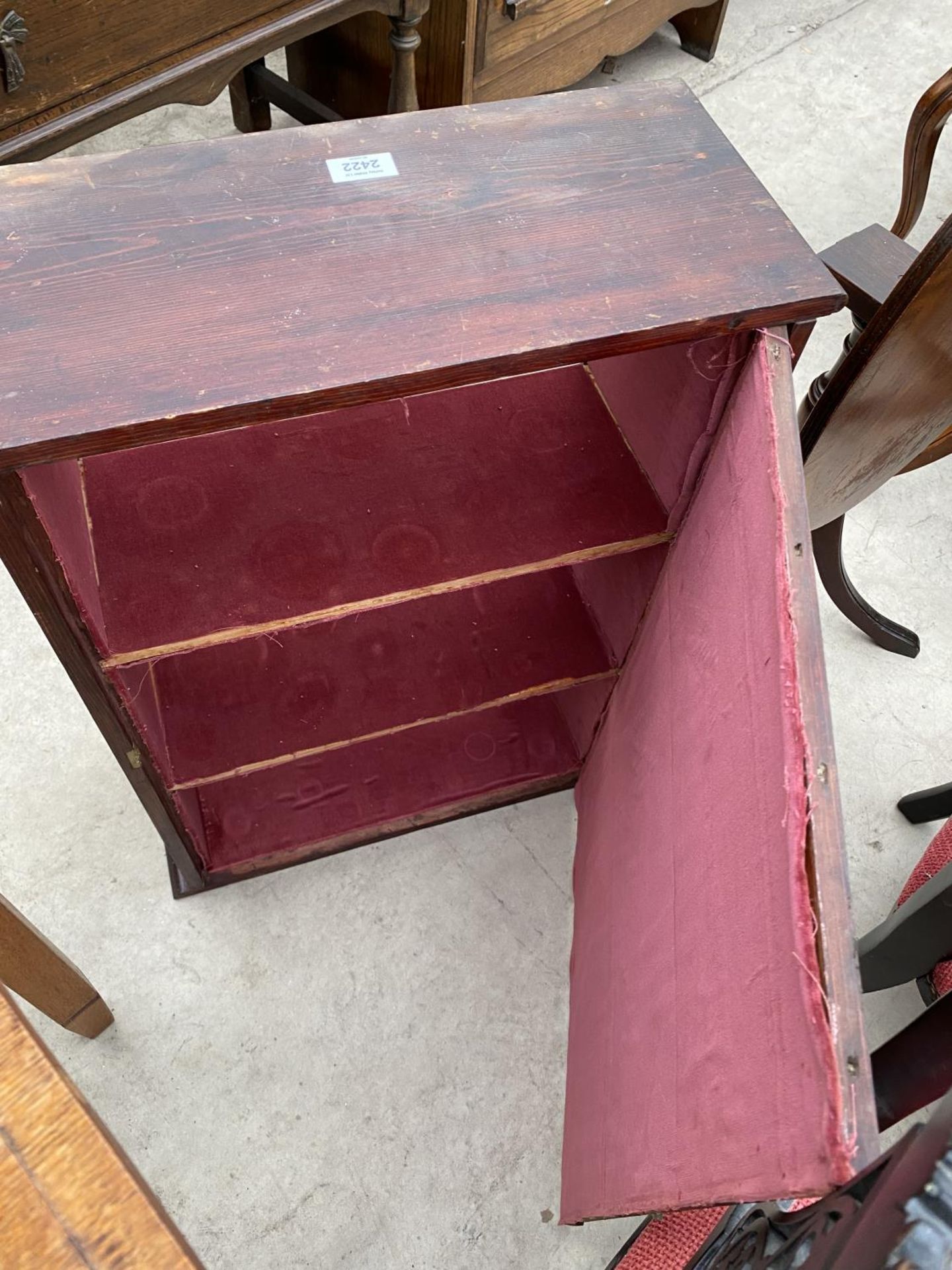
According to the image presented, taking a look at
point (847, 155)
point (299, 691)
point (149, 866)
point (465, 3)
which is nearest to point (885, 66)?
point (847, 155)

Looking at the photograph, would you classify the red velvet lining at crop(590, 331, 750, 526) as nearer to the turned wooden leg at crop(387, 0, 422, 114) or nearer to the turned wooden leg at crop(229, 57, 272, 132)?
the turned wooden leg at crop(387, 0, 422, 114)

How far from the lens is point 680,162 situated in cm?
100

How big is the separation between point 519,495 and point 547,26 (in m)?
1.69

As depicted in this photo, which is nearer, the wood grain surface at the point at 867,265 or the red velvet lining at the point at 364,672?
the wood grain surface at the point at 867,265

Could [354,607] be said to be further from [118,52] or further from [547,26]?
[547,26]

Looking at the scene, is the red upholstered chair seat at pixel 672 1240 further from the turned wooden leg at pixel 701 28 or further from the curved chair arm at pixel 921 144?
the turned wooden leg at pixel 701 28

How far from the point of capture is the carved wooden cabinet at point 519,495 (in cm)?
77

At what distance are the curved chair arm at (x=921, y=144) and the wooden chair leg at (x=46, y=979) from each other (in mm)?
1949

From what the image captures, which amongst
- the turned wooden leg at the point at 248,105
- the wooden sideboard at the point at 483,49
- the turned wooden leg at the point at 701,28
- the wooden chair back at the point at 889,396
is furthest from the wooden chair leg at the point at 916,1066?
the turned wooden leg at the point at 701,28

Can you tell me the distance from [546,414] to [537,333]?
0.40m

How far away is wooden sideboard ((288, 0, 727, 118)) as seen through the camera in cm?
216

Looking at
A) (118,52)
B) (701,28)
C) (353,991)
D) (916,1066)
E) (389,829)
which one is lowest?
(353,991)

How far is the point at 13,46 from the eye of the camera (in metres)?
1.44

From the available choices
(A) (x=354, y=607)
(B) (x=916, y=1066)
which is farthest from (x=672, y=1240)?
(A) (x=354, y=607)
